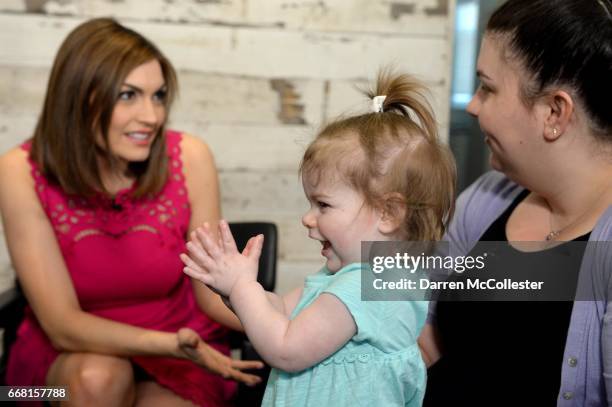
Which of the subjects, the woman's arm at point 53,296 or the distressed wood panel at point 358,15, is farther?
the distressed wood panel at point 358,15

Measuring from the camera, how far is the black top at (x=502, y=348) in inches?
47.1

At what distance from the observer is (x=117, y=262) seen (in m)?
1.67

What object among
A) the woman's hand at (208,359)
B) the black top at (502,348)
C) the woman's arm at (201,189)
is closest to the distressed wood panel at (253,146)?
the woman's arm at (201,189)

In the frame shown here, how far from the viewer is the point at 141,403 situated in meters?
1.54

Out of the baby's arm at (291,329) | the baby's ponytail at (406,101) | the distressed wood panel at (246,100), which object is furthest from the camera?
the distressed wood panel at (246,100)

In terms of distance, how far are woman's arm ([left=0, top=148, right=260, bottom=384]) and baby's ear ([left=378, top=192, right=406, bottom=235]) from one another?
1.90ft

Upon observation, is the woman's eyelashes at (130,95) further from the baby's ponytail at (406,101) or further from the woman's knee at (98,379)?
the baby's ponytail at (406,101)

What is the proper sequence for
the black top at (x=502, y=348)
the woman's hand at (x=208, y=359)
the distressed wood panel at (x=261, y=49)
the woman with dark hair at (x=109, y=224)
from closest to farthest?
the black top at (x=502, y=348) → the woman's hand at (x=208, y=359) → the woman with dark hair at (x=109, y=224) → the distressed wood panel at (x=261, y=49)

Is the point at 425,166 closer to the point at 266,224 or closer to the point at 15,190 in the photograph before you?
the point at 266,224

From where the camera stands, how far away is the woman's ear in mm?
1155

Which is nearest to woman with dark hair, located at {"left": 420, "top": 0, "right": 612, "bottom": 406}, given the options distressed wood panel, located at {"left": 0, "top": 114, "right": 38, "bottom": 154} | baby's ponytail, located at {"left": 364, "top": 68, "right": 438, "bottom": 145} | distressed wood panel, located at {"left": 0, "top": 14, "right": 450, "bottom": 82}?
baby's ponytail, located at {"left": 364, "top": 68, "right": 438, "bottom": 145}

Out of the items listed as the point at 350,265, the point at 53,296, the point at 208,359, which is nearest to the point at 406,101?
the point at 350,265

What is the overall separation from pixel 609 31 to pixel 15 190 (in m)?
1.32

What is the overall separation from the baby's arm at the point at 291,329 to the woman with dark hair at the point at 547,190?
41 centimetres
